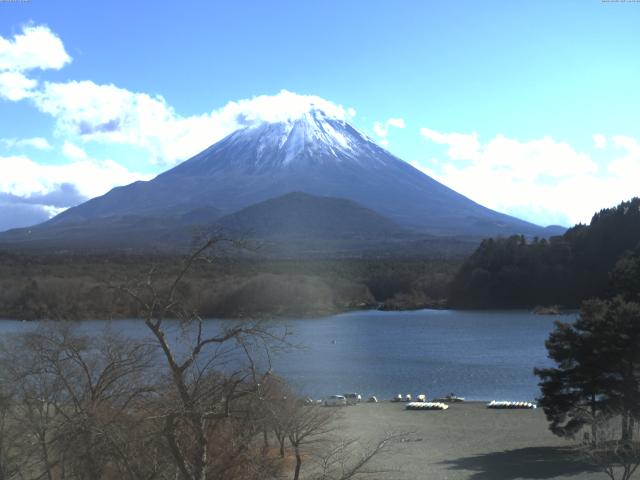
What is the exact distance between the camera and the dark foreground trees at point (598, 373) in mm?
11562

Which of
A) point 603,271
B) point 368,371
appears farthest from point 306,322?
point 603,271

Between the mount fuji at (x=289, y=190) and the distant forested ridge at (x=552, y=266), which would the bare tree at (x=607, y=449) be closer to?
the distant forested ridge at (x=552, y=266)

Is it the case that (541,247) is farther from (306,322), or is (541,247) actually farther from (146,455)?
(146,455)

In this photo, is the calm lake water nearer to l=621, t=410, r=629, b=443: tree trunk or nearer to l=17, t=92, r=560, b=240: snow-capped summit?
A: l=621, t=410, r=629, b=443: tree trunk

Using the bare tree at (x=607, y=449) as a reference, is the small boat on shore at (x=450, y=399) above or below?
below

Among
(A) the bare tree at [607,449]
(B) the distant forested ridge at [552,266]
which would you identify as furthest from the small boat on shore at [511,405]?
(B) the distant forested ridge at [552,266]

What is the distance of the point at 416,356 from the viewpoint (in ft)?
93.7

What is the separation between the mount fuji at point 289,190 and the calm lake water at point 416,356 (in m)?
46.4

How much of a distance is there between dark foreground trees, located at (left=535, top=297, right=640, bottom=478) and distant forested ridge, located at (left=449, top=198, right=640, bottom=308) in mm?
36835

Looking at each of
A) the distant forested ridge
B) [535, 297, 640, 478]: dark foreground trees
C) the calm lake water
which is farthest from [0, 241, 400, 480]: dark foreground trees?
the distant forested ridge

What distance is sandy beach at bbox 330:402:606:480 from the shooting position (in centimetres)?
1116

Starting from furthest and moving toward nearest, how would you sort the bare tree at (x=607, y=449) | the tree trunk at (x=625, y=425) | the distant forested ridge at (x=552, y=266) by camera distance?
the distant forested ridge at (x=552, y=266) → the tree trunk at (x=625, y=425) → the bare tree at (x=607, y=449)

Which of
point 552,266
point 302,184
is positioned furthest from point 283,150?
point 552,266

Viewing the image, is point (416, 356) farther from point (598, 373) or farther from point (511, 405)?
point (598, 373)
